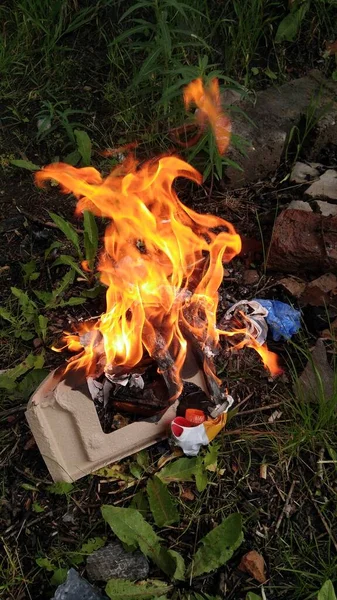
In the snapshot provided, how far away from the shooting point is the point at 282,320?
111 inches

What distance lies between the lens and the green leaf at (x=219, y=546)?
2178mm

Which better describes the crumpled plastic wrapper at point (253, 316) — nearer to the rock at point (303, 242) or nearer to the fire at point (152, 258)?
the fire at point (152, 258)

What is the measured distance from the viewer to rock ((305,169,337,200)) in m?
3.34

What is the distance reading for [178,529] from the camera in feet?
7.58

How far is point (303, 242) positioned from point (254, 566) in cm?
150

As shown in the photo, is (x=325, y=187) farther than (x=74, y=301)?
Yes

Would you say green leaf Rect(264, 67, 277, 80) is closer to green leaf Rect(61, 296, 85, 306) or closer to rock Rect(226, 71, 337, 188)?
rock Rect(226, 71, 337, 188)

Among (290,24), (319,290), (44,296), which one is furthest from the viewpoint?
(290,24)

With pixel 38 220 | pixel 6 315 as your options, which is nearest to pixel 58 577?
pixel 6 315

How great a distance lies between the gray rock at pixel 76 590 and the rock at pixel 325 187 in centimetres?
222

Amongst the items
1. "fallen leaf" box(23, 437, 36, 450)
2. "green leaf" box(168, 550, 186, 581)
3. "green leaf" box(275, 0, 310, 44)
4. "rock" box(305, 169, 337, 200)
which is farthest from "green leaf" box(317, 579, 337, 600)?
"green leaf" box(275, 0, 310, 44)

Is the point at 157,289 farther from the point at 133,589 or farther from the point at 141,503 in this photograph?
the point at 133,589

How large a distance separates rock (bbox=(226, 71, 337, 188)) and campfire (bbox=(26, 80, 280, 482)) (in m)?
0.16

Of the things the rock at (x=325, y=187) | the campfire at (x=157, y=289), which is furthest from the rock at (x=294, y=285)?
the rock at (x=325, y=187)
